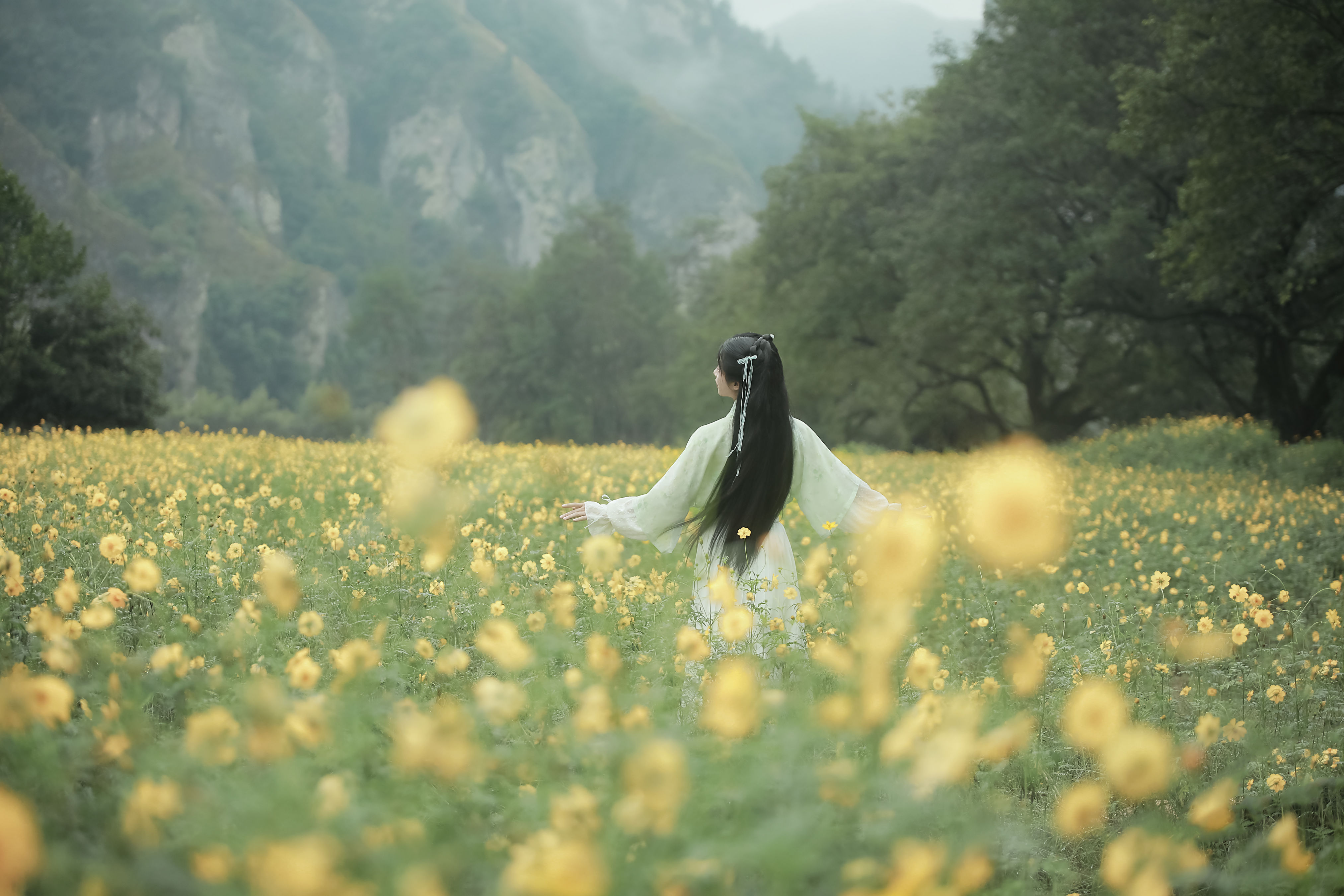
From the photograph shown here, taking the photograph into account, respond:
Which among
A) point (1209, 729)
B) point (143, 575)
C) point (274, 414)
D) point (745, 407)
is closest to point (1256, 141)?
point (745, 407)

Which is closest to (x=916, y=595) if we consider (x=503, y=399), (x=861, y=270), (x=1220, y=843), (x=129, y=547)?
(x=1220, y=843)

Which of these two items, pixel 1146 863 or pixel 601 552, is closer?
pixel 1146 863

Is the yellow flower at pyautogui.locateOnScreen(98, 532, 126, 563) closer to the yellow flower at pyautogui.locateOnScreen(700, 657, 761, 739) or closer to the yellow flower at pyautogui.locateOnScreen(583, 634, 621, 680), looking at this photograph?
the yellow flower at pyautogui.locateOnScreen(583, 634, 621, 680)

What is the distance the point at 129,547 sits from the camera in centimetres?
409

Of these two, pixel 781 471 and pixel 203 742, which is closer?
pixel 203 742

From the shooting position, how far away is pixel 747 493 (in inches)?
159

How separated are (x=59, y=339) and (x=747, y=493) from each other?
2205 cm

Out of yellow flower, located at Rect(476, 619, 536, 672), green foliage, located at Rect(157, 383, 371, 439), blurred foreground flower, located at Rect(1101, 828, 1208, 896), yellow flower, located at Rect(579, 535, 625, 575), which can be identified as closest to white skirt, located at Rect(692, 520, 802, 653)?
yellow flower, located at Rect(579, 535, 625, 575)

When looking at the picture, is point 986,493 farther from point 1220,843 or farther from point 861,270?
point 861,270

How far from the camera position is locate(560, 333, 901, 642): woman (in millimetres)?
4047

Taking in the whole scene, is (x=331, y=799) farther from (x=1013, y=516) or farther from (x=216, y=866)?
(x=1013, y=516)

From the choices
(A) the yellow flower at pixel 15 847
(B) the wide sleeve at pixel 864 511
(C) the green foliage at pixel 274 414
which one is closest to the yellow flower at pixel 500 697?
(A) the yellow flower at pixel 15 847

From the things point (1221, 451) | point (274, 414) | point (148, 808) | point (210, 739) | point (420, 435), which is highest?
point (274, 414)

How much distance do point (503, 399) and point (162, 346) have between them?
51.3 m
